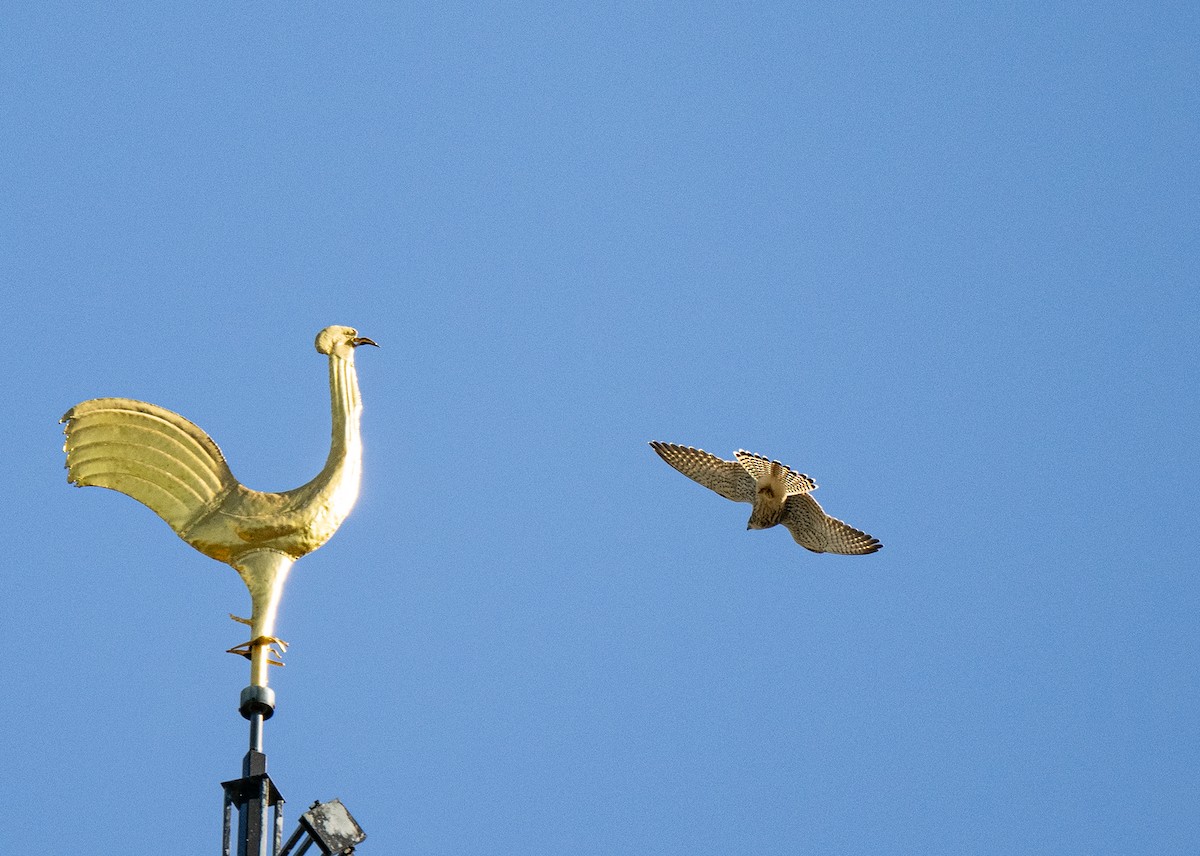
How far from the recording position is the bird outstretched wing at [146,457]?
1340 centimetres

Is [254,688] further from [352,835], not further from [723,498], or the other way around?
[723,498]

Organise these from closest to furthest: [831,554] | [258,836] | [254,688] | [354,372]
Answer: [258,836] < [254,688] < [354,372] < [831,554]

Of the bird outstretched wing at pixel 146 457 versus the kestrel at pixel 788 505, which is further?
the kestrel at pixel 788 505

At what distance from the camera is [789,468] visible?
24562 millimetres

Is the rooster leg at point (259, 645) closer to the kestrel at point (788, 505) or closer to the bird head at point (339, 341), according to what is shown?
the bird head at point (339, 341)

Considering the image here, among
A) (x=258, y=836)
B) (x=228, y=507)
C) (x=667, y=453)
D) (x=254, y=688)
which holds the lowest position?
(x=258, y=836)

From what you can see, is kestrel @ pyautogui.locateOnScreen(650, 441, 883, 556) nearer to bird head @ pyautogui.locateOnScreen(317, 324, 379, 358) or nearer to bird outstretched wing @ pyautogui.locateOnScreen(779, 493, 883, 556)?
bird outstretched wing @ pyautogui.locateOnScreen(779, 493, 883, 556)

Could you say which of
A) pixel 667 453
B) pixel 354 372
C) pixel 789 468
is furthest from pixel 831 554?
pixel 354 372

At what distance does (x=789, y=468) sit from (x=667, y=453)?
2169 mm

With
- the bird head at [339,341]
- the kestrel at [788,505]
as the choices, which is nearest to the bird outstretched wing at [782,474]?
the kestrel at [788,505]

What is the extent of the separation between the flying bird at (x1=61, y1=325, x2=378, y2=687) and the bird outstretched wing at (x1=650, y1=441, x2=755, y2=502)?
11.8 metres

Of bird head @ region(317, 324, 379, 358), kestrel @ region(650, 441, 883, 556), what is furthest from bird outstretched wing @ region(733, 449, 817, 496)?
bird head @ region(317, 324, 379, 358)

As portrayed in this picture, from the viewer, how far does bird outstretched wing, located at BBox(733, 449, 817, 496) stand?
80.1ft

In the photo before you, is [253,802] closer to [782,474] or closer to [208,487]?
[208,487]
